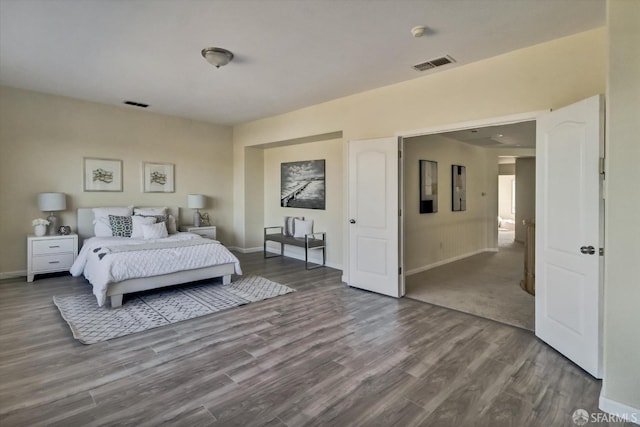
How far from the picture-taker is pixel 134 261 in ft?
12.9

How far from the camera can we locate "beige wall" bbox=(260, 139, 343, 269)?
5961 mm

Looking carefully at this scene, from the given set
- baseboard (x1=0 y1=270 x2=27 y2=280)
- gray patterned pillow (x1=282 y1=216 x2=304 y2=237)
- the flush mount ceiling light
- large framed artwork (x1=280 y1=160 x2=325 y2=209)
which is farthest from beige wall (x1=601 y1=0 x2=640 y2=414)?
baseboard (x1=0 y1=270 x2=27 y2=280)

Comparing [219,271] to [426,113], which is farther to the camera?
[219,271]

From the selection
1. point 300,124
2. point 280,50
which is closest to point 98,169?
point 300,124

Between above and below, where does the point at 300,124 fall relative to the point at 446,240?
above

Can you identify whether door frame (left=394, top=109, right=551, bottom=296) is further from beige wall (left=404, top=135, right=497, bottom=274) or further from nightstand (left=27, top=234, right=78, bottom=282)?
nightstand (left=27, top=234, right=78, bottom=282)

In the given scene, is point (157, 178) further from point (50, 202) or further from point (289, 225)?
point (289, 225)

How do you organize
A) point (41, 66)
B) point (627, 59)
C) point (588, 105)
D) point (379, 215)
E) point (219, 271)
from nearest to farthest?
point (627, 59), point (588, 105), point (41, 66), point (379, 215), point (219, 271)

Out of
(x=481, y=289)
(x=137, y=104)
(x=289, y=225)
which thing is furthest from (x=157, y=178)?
(x=481, y=289)

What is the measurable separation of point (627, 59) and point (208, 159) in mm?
6672

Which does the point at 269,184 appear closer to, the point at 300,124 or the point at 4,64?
the point at 300,124

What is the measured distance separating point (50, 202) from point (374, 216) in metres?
4.83

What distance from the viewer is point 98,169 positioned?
18.8ft

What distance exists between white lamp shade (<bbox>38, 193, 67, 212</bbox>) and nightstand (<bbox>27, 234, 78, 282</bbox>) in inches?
17.5
